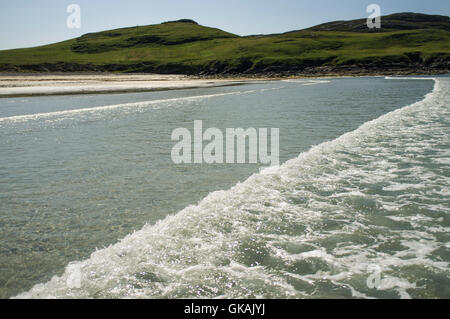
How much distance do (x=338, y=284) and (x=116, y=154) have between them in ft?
34.6

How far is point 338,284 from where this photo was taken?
5520mm

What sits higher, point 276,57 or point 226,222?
point 276,57

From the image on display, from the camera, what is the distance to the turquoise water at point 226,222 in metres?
5.55

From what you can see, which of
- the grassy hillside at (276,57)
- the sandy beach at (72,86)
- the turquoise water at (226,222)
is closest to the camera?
the turquoise water at (226,222)

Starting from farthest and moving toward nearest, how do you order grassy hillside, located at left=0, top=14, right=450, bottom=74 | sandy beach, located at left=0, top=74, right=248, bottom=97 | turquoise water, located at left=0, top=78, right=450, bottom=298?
grassy hillside, located at left=0, top=14, right=450, bottom=74, sandy beach, located at left=0, top=74, right=248, bottom=97, turquoise water, located at left=0, top=78, right=450, bottom=298

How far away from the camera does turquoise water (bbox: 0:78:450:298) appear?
5547 mm

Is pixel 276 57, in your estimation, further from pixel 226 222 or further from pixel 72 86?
pixel 226 222

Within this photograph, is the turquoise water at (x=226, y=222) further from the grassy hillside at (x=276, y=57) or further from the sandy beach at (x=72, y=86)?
the grassy hillside at (x=276, y=57)

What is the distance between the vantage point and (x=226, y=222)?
769 centimetres

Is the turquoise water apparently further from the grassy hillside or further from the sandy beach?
the grassy hillside

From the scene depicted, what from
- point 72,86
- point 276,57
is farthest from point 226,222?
point 276,57

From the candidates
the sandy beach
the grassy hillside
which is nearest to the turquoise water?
the sandy beach

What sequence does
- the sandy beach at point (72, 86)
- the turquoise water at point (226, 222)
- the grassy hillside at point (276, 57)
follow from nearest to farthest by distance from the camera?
the turquoise water at point (226, 222), the sandy beach at point (72, 86), the grassy hillside at point (276, 57)

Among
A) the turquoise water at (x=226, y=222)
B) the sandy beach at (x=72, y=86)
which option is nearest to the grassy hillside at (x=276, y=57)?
the sandy beach at (x=72, y=86)
